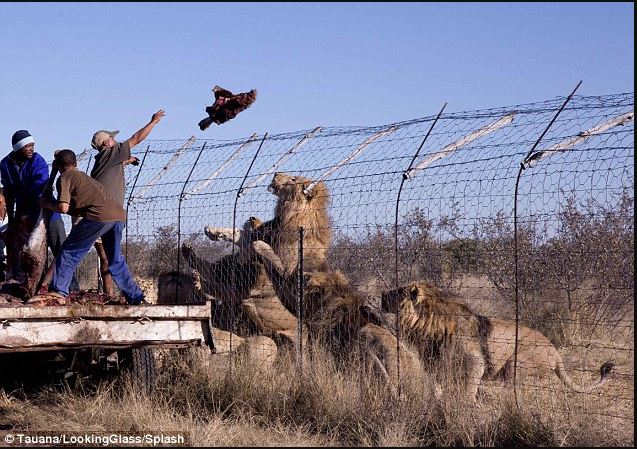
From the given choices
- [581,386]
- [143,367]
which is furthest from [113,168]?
[581,386]

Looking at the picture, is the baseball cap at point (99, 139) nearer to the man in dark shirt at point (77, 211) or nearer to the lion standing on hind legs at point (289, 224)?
the man in dark shirt at point (77, 211)

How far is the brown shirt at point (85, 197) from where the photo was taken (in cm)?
863

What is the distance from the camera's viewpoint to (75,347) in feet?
26.2

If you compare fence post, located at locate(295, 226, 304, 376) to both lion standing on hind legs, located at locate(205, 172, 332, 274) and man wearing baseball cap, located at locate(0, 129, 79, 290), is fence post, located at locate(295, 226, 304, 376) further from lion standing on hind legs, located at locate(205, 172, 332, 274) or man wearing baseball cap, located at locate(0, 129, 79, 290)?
man wearing baseball cap, located at locate(0, 129, 79, 290)

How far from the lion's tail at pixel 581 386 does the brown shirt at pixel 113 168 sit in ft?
13.4

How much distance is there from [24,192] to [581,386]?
538 cm

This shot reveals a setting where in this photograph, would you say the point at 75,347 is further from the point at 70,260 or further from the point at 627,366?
the point at 627,366

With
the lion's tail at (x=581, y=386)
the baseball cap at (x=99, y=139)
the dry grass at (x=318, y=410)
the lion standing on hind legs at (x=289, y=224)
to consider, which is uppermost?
the baseball cap at (x=99, y=139)

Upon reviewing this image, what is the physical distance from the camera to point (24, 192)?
9.70 meters

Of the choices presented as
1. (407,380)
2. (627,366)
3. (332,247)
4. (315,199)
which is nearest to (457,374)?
(407,380)

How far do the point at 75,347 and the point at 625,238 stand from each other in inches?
167

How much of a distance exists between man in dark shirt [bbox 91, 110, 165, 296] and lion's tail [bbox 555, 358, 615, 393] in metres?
4.07

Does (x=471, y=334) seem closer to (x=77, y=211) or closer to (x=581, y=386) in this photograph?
(x=581, y=386)

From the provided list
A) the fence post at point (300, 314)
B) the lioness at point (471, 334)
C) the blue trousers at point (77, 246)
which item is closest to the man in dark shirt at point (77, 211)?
the blue trousers at point (77, 246)
